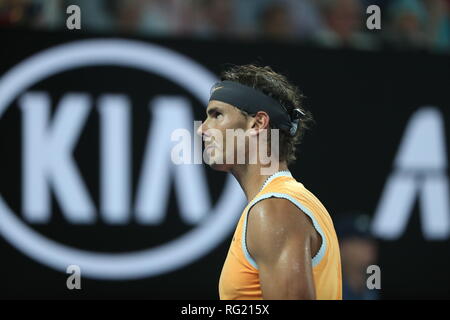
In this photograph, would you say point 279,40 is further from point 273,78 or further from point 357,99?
point 273,78

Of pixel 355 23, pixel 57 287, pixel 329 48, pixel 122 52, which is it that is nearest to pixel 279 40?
pixel 329 48

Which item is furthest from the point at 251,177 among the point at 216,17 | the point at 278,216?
the point at 216,17

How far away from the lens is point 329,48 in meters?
6.29

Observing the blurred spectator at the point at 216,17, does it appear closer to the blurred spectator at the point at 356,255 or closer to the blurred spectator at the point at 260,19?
the blurred spectator at the point at 260,19

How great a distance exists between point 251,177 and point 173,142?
2637 mm

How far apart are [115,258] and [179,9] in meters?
2.08

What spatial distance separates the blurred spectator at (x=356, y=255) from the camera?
17.6 feet

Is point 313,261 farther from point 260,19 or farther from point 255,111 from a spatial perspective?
point 260,19

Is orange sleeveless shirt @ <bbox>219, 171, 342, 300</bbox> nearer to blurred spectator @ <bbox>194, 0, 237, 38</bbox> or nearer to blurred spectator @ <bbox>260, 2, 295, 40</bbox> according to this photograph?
blurred spectator @ <bbox>194, 0, 237, 38</bbox>

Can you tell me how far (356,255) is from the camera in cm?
558

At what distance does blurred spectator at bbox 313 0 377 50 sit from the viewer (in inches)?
261

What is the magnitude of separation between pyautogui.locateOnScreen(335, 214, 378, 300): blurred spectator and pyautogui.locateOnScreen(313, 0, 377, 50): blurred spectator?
5.26ft

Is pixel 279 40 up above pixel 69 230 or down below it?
above

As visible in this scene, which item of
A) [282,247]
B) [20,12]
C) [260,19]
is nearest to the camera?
[282,247]
